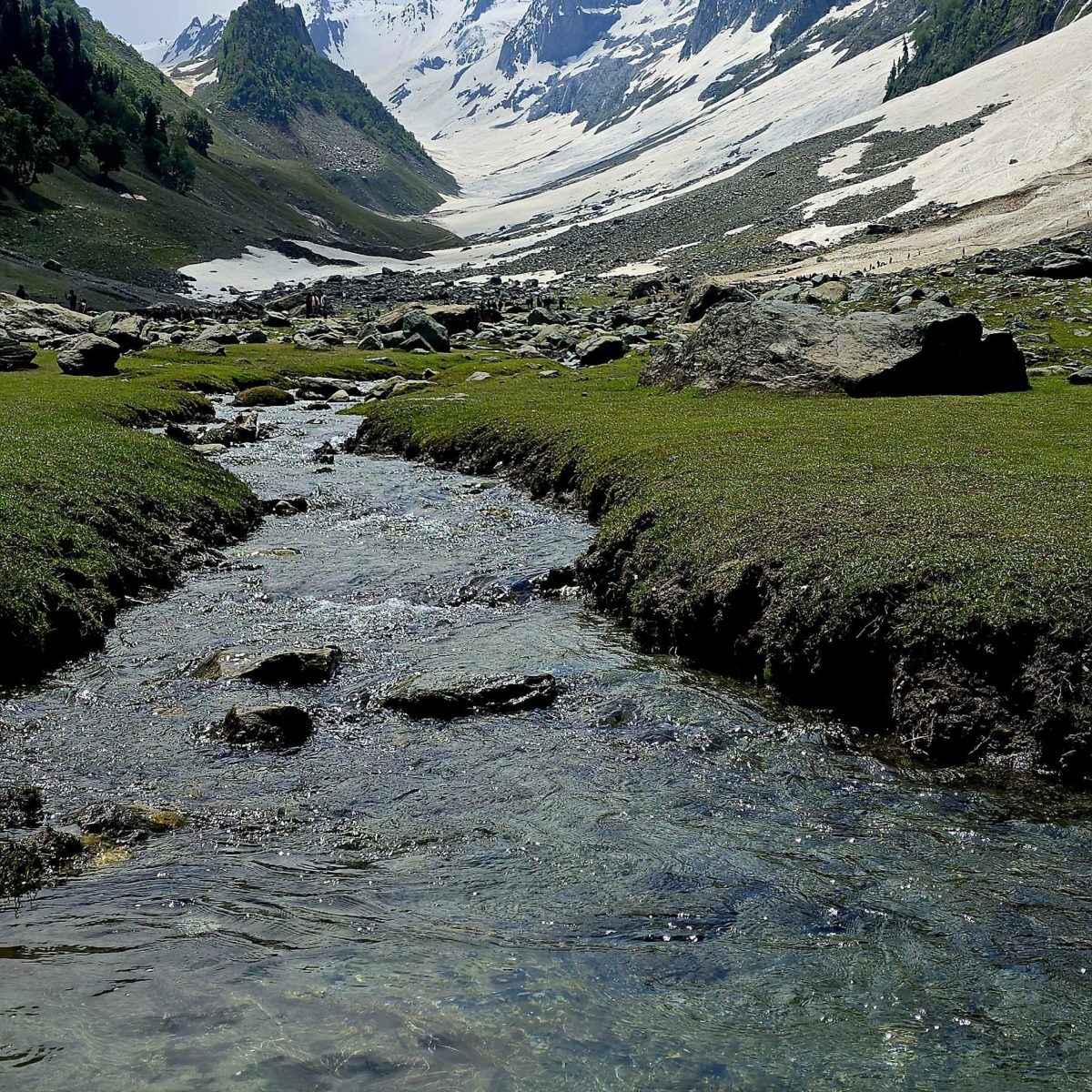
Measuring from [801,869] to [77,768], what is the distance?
10726mm

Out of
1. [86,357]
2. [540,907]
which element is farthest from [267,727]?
[86,357]

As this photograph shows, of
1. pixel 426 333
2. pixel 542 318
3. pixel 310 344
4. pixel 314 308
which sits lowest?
pixel 542 318

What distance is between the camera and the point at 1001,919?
985 cm

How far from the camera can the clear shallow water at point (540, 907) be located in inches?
305

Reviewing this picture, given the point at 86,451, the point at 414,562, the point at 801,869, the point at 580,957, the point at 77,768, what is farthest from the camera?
the point at 86,451

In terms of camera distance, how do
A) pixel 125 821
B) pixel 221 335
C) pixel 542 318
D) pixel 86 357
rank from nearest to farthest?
1. pixel 125 821
2. pixel 86 357
3. pixel 221 335
4. pixel 542 318

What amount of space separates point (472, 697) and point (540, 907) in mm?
6605

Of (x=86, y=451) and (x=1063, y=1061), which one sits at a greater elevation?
(x=86, y=451)

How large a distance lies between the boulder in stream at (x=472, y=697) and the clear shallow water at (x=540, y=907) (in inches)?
15.8

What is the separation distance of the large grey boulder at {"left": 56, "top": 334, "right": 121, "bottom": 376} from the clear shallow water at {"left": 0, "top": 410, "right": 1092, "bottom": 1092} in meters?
56.1

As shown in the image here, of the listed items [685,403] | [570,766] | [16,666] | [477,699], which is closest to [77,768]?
[16,666]

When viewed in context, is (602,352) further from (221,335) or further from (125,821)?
(125,821)

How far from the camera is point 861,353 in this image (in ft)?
157

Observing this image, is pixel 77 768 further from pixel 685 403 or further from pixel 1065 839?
pixel 685 403
